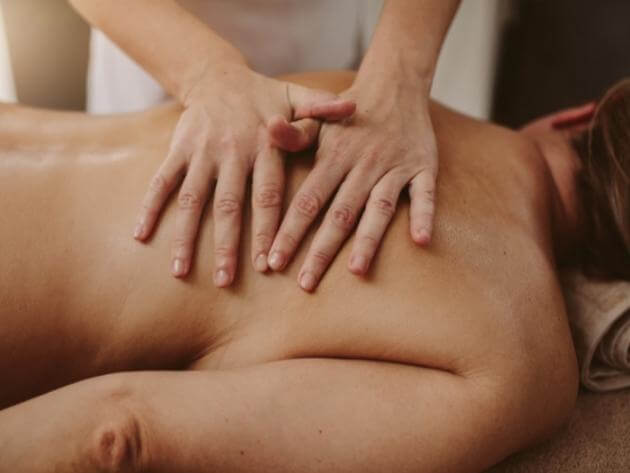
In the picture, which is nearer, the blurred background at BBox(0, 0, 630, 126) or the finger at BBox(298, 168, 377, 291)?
the finger at BBox(298, 168, 377, 291)

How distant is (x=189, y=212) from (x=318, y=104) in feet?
0.76

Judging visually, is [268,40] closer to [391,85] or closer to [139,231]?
[391,85]

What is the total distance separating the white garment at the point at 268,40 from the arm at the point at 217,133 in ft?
1.22

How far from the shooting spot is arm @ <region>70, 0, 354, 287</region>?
2.58 feet

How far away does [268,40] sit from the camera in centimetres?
139

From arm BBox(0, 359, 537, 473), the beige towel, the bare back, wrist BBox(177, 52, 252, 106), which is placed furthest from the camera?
the beige towel

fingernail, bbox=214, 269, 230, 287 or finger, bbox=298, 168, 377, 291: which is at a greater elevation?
finger, bbox=298, 168, 377, 291

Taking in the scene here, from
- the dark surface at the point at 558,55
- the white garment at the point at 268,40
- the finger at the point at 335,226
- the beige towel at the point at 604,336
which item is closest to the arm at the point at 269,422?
the finger at the point at 335,226

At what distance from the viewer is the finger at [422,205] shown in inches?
30.7

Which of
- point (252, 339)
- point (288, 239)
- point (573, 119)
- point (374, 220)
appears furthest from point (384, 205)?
point (573, 119)

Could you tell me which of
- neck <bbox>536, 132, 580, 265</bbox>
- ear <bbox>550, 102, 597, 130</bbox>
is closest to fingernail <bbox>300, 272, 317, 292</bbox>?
neck <bbox>536, 132, 580, 265</bbox>

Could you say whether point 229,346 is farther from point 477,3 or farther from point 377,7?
point 477,3

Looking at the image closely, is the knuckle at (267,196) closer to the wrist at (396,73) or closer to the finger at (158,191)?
the finger at (158,191)

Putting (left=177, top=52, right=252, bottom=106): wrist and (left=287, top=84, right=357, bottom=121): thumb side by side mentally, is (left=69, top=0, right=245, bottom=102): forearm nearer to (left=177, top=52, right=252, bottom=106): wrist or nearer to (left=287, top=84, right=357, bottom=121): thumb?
(left=177, top=52, right=252, bottom=106): wrist
